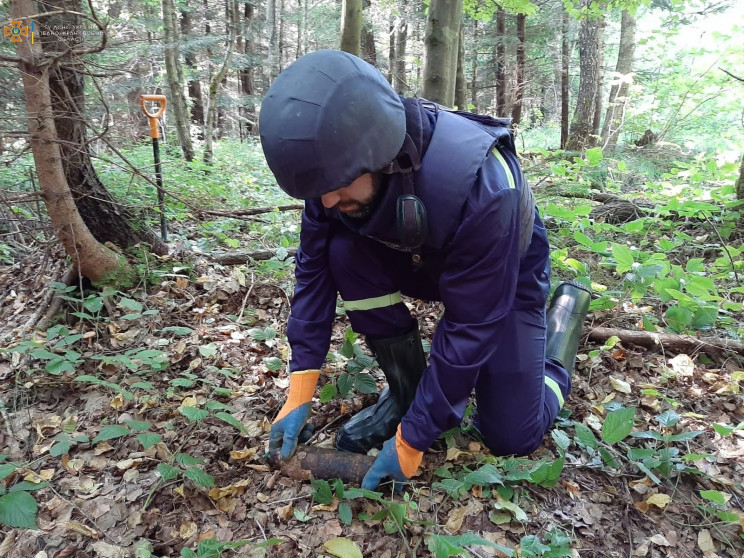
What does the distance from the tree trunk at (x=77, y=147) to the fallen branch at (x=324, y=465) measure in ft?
6.14

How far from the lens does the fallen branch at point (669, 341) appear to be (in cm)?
240

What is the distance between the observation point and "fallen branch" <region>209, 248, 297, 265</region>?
3373mm

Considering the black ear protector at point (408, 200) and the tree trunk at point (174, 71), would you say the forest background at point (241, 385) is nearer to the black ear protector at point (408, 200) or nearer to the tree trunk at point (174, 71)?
the black ear protector at point (408, 200)

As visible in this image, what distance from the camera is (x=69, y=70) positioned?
2.49m

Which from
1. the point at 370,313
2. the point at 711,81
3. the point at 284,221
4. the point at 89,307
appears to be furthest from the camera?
the point at 711,81

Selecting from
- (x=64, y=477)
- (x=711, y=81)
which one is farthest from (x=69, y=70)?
(x=711, y=81)

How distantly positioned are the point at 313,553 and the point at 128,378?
1255 millimetres

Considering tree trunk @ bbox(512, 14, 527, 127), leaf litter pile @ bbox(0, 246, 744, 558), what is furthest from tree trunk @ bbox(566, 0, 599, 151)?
leaf litter pile @ bbox(0, 246, 744, 558)

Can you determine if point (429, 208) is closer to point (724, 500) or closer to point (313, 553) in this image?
point (313, 553)

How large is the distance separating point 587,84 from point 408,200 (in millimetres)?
8208

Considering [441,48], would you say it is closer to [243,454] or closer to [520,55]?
[243,454]

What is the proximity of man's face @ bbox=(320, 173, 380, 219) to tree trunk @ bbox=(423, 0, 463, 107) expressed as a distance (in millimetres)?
2240

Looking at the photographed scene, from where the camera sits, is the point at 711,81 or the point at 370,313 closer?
the point at 370,313

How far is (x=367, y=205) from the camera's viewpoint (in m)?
1.44
